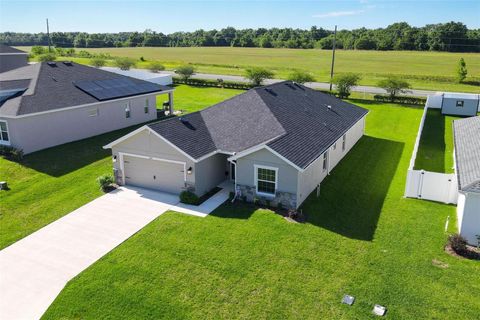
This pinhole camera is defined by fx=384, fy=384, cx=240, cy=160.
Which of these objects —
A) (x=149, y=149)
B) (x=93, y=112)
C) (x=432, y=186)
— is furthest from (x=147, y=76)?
(x=432, y=186)

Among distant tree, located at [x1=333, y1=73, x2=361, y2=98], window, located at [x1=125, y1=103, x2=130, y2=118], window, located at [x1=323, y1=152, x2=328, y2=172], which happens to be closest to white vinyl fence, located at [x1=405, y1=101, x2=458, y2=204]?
window, located at [x1=323, y1=152, x2=328, y2=172]

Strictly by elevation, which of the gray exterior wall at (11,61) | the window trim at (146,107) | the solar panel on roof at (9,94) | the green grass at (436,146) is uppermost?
the gray exterior wall at (11,61)

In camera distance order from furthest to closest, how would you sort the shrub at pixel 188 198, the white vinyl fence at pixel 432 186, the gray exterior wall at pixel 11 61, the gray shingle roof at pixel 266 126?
the gray exterior wall at pixel 11 61
the gray shingle roof at pixel 266 126
the white vinyl fence at pixel 432 186
the shrub at pixel 188 198

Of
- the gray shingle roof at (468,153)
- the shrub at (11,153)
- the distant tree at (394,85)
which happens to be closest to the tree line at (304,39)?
the distant tree at (394,85)

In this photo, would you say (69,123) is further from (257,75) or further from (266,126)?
(257,75)

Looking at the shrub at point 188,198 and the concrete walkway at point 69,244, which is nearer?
the concrete walkway at point 69,244

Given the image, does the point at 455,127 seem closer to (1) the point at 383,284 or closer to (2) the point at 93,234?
(1) the point at 383,284

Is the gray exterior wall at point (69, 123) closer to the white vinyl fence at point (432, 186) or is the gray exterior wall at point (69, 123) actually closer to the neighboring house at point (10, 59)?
the neighboring house at point (10, 59)
